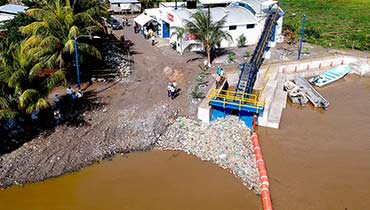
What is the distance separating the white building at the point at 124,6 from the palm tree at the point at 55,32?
30617 millimetres

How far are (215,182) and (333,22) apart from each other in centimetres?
4462

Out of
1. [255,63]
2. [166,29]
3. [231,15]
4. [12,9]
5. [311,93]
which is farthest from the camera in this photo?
[12,9]

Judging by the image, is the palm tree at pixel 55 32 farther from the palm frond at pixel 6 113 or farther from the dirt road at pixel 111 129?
the palm frond at pixel 6 113

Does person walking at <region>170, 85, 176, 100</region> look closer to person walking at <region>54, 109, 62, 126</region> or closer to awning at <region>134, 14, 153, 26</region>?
person walking at <region>54, 109, 62, 126</region>

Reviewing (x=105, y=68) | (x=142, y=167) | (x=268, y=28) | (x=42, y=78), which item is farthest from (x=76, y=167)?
(x=268, y=28)

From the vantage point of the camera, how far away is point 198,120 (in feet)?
84.9

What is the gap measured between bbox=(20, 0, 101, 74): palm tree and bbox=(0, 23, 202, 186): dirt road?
3.68m

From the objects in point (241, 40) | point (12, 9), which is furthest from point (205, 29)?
point (12, 9)

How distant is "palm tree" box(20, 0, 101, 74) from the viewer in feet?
86.0

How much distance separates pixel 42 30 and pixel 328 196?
22042 mm

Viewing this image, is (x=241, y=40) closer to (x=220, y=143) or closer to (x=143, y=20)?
(x=143, y=20)

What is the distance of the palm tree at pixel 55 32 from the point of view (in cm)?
2622

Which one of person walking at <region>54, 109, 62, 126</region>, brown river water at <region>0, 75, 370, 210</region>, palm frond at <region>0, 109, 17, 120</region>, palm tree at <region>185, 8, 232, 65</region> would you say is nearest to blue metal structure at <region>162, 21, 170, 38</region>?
palm tree at <region>185, 8, 232, 65</region>

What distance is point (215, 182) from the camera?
814 inches
